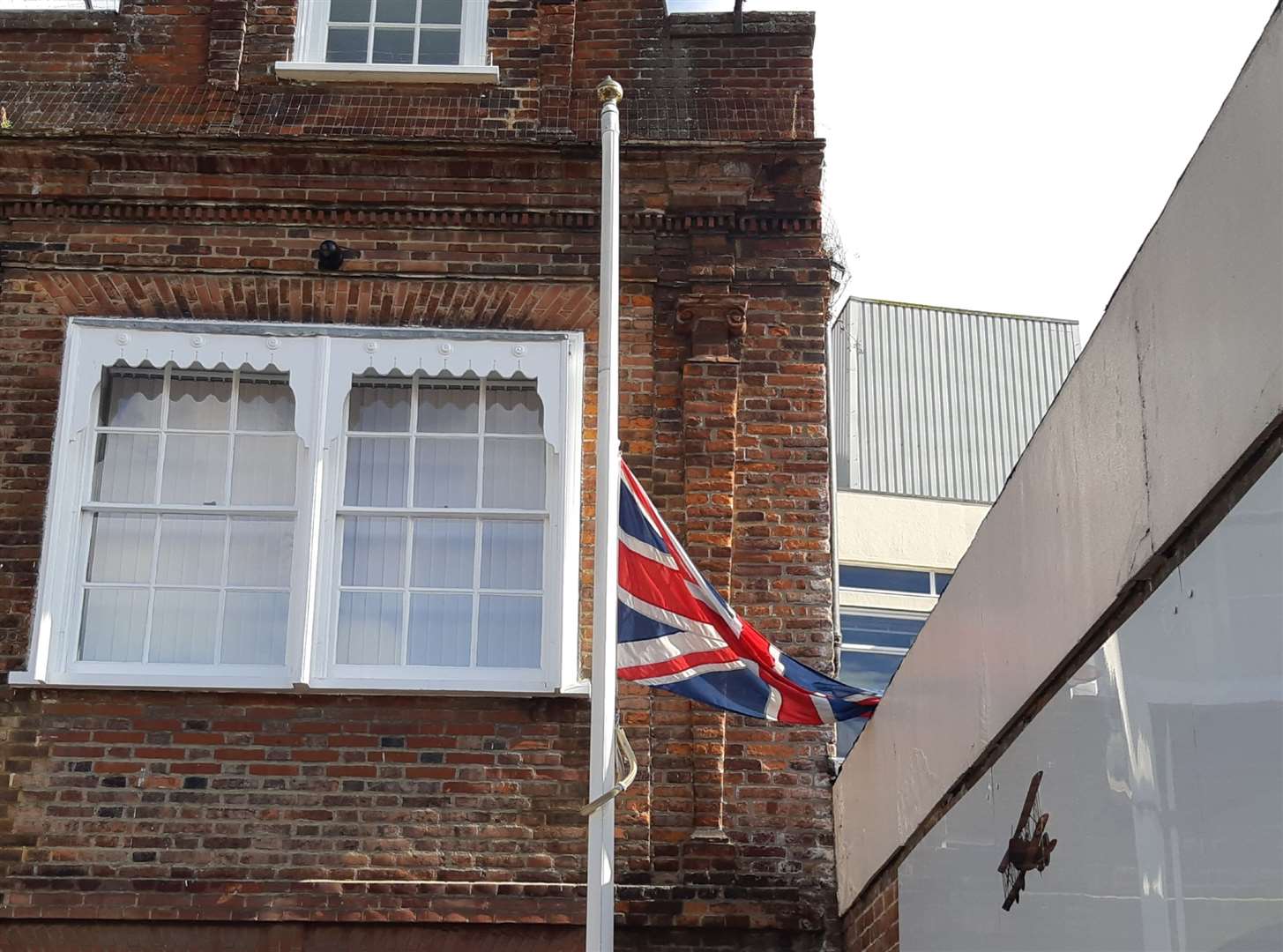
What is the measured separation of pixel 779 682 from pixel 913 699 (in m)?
0.94

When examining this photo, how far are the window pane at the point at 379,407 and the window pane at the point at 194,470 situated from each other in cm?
73

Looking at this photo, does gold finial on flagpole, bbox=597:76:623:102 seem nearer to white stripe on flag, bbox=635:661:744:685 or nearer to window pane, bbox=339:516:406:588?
window pane, bbox=339:516:406:588

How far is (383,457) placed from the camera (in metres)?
9.36

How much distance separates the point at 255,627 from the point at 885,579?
14.5m

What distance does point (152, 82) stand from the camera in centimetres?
1038

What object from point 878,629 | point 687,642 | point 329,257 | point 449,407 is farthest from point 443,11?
point 878,629

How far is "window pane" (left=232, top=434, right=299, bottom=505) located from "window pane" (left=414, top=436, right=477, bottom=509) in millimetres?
677

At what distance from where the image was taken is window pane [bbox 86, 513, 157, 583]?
9.10m

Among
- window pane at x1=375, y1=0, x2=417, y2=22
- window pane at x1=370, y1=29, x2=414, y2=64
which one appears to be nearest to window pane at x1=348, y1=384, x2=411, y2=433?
window pane at x1=370, y1=29, x2=414, y2=64

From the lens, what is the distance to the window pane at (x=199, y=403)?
9406 mm

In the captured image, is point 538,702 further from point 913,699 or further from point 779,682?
point 913,699

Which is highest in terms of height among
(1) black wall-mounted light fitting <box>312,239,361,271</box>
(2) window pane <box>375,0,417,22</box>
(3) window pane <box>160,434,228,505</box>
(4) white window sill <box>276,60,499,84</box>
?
(2) window pane <box>375,0,417,22</box>

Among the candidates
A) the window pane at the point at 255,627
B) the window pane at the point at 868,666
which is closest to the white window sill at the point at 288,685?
the window pane at the point at 255,627

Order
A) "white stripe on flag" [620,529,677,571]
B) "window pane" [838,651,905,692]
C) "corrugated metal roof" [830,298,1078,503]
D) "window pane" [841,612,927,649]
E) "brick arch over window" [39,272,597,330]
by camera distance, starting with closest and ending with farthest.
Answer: "white stripe on flag" [620,529,677,571]
"brick arch over window" [39,272,597,330]
"window pane" [838,651,905,692]
"window pane" [841,612,927,649]
"corrugated metal roof" [830,298,1078,503]
